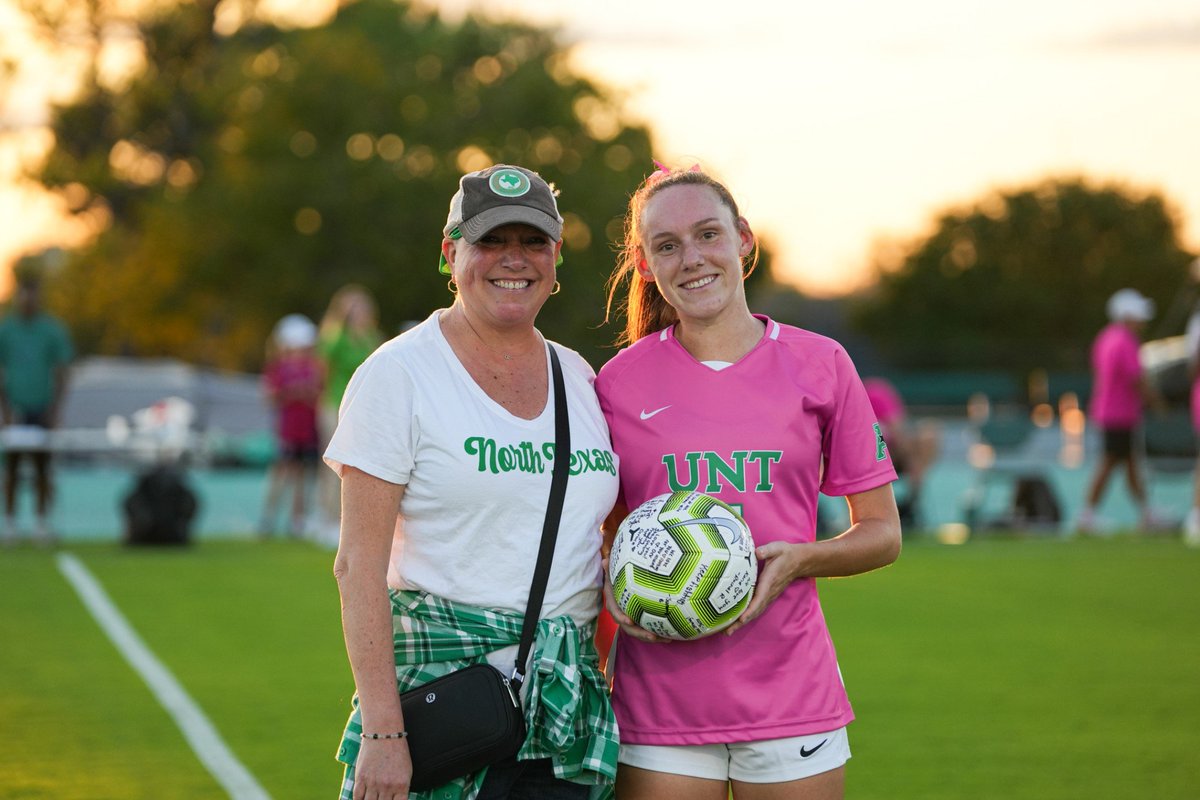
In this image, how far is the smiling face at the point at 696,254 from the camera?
391 centimetres

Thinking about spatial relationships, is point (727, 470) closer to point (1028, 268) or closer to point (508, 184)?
point (508, 184)

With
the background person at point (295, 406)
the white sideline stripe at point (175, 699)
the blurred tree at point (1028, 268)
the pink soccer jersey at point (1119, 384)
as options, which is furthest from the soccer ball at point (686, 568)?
the blurred tree at point (1028, 268)

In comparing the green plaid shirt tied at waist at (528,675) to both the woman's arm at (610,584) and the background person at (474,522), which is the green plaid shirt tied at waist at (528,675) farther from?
the woman's arm at (610,584)

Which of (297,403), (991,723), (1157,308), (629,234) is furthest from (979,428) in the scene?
(1157,308)

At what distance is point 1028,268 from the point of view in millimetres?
80375

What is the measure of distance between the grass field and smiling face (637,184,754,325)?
3.35m

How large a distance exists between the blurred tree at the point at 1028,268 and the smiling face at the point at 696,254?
7331cm

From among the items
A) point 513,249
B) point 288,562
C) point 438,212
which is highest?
point 438,212

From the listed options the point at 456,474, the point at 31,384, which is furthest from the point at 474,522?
the point at 31,384

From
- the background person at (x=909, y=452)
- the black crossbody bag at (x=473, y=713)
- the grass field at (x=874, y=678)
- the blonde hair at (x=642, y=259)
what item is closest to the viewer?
the black crossbody bag at (x=473, y=713)

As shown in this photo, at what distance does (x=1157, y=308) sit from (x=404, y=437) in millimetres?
78080

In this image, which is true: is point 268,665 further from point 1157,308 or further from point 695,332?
point 1157,308

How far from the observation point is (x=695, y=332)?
3.96 m

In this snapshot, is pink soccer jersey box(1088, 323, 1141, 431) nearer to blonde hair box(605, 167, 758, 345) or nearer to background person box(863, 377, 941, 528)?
background person box(863, 377, 941, 528)
